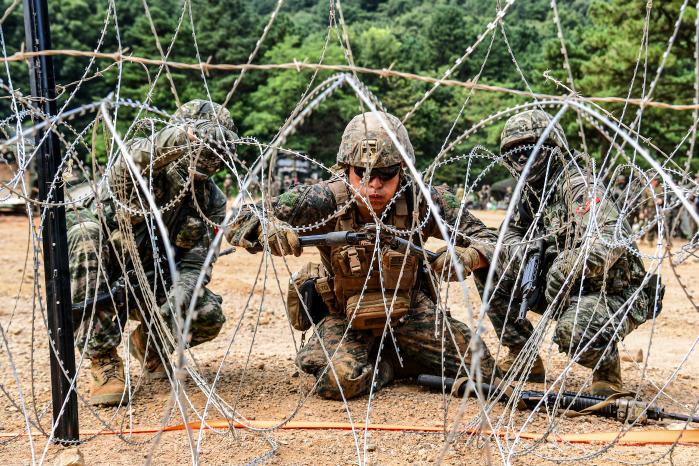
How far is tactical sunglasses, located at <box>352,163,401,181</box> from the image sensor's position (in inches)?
161

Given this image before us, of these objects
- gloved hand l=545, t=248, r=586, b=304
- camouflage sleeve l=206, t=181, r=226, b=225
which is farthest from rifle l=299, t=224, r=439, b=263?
camouflage sleeve l=206, t=181, r=226, b=225

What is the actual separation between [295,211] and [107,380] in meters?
1.47

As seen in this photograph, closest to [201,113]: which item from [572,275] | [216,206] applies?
[216,206]

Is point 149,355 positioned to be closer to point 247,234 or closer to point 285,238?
point 247,234

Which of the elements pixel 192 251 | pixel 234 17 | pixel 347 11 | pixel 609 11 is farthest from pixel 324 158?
pixel 347 11

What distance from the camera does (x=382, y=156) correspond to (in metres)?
4.06

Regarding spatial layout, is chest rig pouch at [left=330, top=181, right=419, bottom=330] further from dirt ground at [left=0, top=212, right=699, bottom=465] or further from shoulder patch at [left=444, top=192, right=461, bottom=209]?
dirt ground at [left=0, top=212, right=699, bottom=465]

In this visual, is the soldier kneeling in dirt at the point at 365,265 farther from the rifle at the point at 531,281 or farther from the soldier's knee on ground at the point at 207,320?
the soldier's knee on ground at the point at 207,320

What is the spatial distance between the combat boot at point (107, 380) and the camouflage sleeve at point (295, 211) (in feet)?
3.35

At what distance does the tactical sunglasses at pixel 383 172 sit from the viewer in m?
4.08

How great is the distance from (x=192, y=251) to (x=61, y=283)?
1.63 metres

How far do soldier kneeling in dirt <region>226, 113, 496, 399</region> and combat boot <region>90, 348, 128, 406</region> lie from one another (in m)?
1.03

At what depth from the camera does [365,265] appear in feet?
14.2

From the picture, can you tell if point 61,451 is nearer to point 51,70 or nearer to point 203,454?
point 203,454
